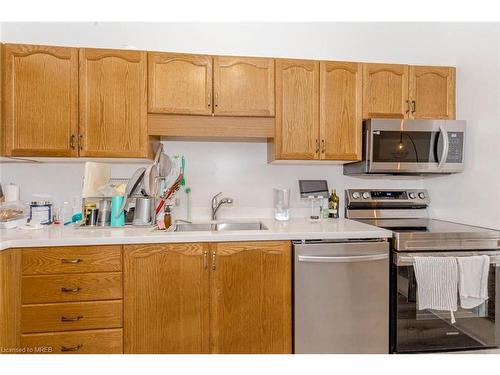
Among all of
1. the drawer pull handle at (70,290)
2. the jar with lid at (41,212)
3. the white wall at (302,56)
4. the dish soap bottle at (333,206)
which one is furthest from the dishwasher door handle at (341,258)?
the jar with lid at (41,212)

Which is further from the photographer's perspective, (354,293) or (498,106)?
(498,106)

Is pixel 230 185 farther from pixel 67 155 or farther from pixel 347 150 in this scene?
pixel 67 155

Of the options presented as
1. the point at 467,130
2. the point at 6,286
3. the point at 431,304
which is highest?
the point at 467,130

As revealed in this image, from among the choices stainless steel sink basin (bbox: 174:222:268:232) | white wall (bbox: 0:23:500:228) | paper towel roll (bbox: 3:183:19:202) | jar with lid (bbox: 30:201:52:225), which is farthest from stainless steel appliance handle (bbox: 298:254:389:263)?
paper towel roll (bbox: 3:183:19:202)

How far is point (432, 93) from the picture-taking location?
2195 mm

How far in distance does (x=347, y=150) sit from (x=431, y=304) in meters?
1.07

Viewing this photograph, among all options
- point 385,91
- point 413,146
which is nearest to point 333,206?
point 413,146

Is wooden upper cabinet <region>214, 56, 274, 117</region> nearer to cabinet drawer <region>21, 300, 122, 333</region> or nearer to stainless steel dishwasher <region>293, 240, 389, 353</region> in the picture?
stainless steel dishwasher <region>293, 240, 389, 353</region>

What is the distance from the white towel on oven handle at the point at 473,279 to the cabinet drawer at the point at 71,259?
193 centimetres

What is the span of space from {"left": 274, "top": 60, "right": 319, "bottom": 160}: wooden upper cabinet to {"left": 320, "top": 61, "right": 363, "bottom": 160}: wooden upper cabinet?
0.18ft

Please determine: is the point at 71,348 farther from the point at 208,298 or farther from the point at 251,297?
the point at 251,297

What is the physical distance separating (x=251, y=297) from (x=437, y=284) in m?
1.07

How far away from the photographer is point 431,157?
2131 mm

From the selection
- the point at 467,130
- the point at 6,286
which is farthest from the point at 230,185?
the point at 467,130
